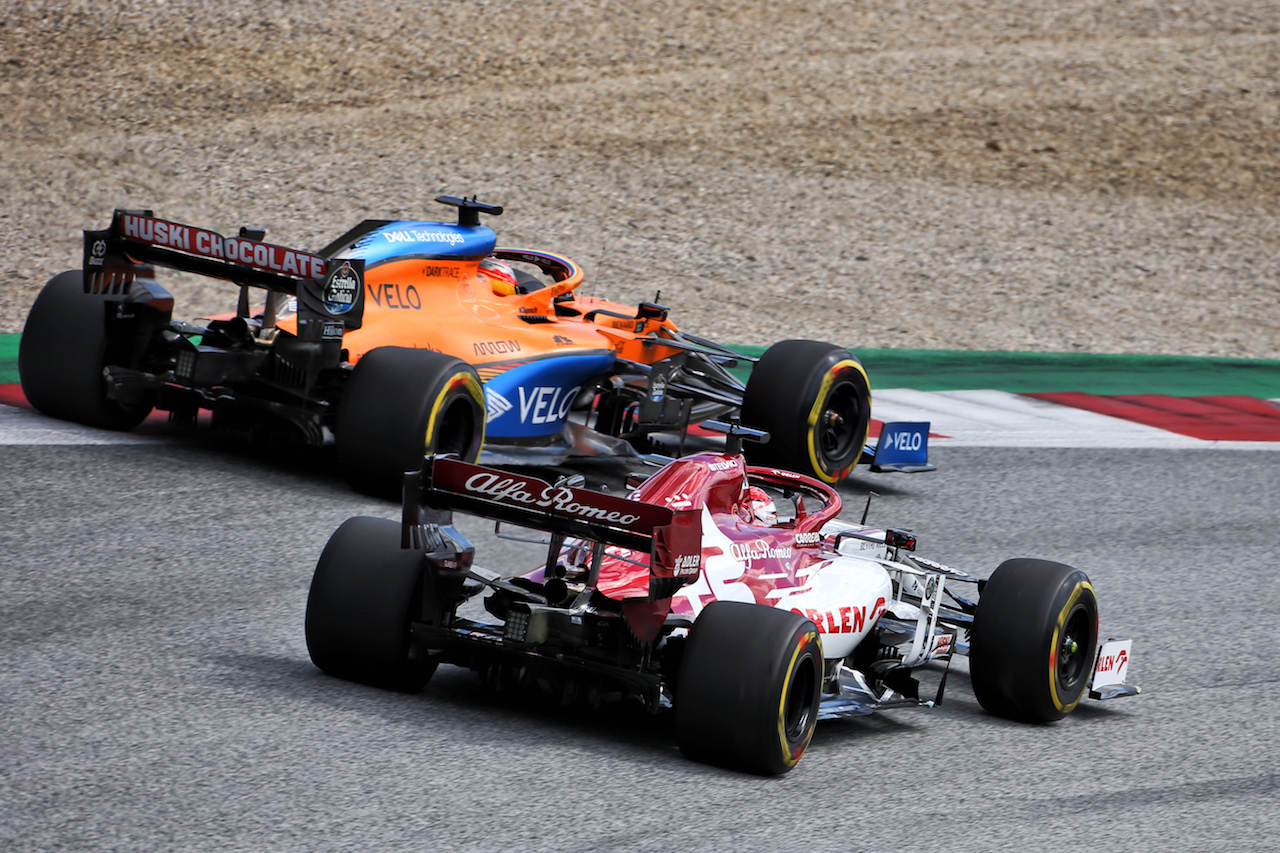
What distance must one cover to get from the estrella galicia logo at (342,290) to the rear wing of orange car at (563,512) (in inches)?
139

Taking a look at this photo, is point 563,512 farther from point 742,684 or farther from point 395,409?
point 395,409

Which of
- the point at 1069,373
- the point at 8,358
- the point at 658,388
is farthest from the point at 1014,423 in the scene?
the point at 8,358

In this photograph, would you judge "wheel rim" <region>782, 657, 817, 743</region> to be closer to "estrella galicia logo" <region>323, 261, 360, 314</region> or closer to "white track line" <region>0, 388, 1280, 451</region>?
"estrella galicia logo" <region>323, 261, 360, 314</region>

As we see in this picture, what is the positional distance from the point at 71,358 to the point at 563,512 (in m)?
5.61

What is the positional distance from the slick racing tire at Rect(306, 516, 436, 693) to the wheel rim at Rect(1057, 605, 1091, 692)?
2699 mm

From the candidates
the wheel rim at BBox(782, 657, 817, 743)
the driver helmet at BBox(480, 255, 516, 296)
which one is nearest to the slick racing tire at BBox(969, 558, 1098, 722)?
the wheel rim at BBox(782, 657, 817, 743)

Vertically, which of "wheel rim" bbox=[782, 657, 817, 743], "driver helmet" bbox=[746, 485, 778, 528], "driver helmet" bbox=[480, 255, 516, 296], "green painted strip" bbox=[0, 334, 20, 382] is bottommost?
"wheel rim" bbox=[782, 657, 817, 743]

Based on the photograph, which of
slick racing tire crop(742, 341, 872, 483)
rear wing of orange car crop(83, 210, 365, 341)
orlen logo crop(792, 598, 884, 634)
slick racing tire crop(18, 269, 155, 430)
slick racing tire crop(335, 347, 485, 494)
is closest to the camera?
orlen logo crop(792, 598, 884, 634)

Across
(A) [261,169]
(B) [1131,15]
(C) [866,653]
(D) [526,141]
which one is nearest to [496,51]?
(D) [526,141]

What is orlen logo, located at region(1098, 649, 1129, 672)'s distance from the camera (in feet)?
22.9

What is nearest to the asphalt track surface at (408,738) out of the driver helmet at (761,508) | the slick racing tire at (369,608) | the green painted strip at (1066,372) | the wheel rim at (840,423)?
the slick racing tire at (369,608)

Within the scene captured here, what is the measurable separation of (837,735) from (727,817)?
126cm

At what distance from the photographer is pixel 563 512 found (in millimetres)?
5621

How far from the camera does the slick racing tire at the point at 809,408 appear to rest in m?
10.6
